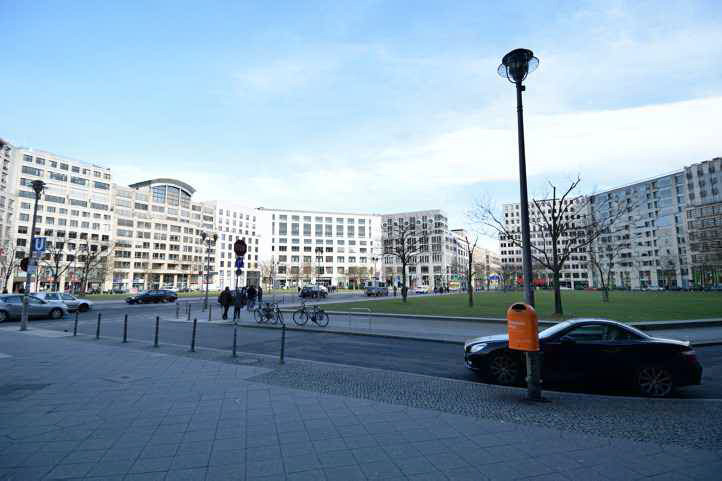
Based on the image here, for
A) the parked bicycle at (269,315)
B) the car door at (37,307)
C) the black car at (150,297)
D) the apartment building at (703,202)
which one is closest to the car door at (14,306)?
the car door at (37,307)

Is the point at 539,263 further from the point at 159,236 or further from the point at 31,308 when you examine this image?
the point at 159,236

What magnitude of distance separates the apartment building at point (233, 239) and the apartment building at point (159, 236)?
3402 millimetres

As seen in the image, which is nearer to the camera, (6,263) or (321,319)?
(321,319)

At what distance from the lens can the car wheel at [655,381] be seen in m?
7.24

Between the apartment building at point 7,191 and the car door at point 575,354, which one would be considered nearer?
the car door at point 575,354

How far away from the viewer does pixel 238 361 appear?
10.3 metres

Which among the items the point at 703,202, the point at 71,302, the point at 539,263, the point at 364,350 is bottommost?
the point at 364,350

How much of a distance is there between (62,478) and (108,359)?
24.6 ft

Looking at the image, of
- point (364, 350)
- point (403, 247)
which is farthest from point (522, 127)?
point (403, 247)

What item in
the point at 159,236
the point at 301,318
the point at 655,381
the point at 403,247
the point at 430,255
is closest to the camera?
the point at 655,381

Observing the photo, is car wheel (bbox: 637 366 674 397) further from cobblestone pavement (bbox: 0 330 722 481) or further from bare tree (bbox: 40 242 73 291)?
bare tree (bbox: 40 242 73 291)

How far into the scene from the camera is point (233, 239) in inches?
5428

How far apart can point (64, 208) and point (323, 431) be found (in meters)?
120

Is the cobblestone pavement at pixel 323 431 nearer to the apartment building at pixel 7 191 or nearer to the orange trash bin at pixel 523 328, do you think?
the orange trash bin at pixel 523 328
